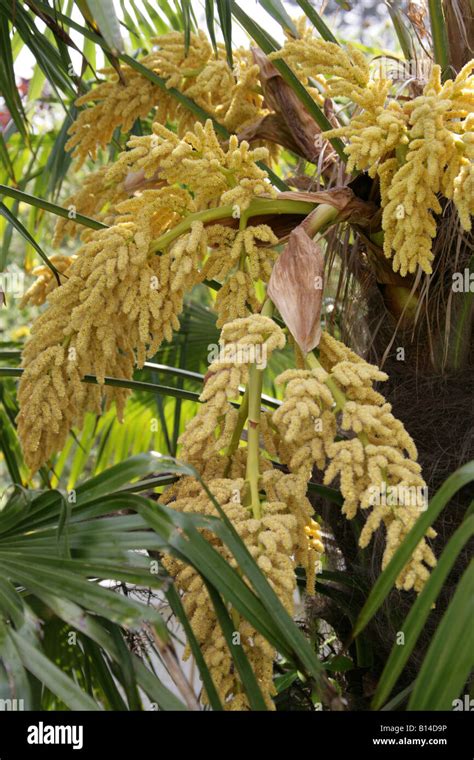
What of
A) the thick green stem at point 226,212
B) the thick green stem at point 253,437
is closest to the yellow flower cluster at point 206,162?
the thick green stem at point 226,212

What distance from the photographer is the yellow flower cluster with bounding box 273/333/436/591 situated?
3.01 feet

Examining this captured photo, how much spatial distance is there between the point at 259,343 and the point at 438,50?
609 millimetres

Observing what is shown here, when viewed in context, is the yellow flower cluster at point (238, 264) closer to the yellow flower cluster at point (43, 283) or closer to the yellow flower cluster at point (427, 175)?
the yellow flower cluster at point (427, 175)

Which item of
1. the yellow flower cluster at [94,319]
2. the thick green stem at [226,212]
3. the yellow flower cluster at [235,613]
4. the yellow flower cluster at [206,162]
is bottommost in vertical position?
the yellow flower cluster at [235,613]

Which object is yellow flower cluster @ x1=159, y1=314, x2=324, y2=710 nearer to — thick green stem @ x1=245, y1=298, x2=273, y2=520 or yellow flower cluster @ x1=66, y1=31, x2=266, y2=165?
thick green stem @ x1=245, y1=298, x2=273, y2=520

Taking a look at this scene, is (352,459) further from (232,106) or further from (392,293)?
(232,106)

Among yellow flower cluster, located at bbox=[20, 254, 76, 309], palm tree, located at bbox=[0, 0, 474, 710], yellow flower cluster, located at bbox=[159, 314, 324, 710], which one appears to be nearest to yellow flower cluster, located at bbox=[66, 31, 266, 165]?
palm tree, located at bbox=[0, 0, 474, 710]

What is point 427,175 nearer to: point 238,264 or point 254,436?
point 238,264

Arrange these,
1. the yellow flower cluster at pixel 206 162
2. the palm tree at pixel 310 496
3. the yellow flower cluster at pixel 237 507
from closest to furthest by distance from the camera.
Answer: the palm tree at pixel 310 496 → the yellow flower cluster at pixel 237 507 → the yellow flower cluster at pixel 206 162

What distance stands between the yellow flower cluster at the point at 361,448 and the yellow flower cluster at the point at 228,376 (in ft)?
0.15

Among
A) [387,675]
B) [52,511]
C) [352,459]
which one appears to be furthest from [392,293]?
[387,675]

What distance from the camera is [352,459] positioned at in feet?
3.09

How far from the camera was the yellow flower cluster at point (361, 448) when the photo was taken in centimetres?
92

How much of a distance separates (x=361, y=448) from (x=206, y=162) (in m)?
0.45
